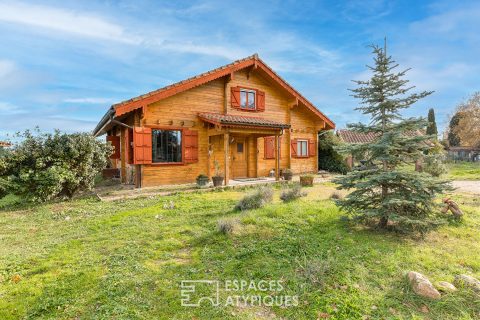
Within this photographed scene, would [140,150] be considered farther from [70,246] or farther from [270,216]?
[270,216]

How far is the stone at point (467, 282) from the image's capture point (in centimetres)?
320

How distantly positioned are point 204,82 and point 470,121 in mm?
34953

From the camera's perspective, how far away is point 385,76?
15.9 ft

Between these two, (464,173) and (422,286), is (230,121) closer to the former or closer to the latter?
(422,286)

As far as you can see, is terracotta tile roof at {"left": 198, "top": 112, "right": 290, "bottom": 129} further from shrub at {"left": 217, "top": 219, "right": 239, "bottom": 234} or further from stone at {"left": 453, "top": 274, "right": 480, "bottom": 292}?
stone at {"left": 453, "top": 274, "right": 480, "bottom": 292}

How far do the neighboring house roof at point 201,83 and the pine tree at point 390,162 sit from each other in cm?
785

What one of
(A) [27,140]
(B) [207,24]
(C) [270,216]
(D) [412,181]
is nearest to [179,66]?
(B) [207,24]

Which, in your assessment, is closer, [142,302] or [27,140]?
[142,302]

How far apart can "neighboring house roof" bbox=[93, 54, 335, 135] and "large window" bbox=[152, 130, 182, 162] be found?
1.46m

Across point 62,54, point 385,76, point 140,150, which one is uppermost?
point 62,54

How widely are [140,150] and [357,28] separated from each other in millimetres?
10434

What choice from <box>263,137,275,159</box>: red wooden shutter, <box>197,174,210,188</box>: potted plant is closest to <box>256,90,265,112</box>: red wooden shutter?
<box>263,137,275,159</box>: red wooden shutter

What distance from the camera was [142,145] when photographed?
34.6ft

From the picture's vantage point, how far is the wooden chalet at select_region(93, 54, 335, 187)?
1084cm
